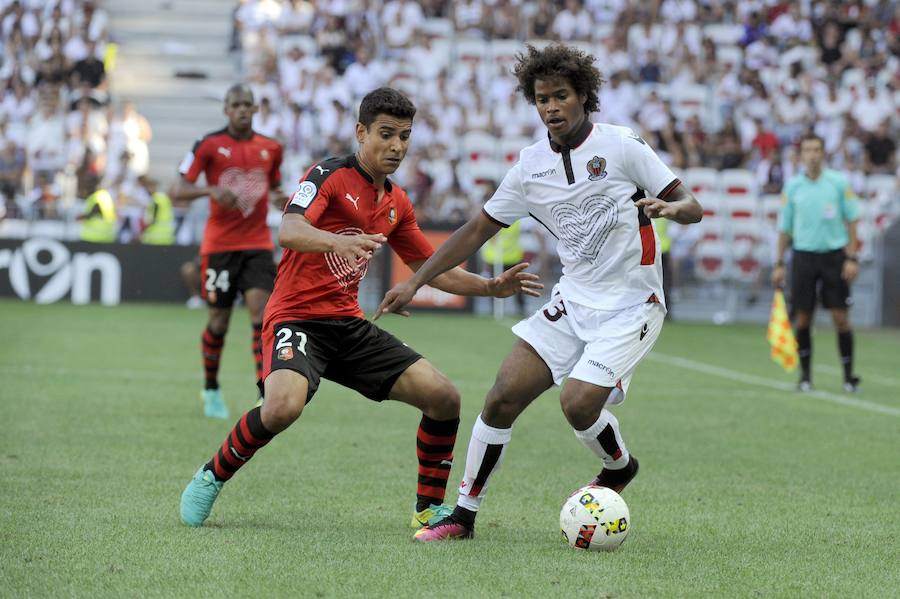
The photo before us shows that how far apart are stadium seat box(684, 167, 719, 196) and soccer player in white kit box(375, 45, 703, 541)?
18.2 m

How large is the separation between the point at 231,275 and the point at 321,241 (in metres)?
4.76

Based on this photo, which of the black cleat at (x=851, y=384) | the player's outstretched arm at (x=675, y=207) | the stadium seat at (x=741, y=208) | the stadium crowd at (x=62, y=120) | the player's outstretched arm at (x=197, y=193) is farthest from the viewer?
the stadium seat at (x=741, y=208)

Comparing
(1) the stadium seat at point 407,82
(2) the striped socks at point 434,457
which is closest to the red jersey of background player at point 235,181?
(2) the striped socks at point 434,457

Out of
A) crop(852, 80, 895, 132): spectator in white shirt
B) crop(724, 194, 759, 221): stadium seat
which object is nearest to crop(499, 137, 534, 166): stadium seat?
crop(724, 194, 759, 221): stadium seat

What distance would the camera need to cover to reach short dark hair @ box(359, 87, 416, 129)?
6195 millimetres

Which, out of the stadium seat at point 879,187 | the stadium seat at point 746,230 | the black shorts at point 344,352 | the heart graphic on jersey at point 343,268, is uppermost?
the heart graphic on jersey at point 343,268

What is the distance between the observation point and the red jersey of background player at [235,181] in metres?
10.5

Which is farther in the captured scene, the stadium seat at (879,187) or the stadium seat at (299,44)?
the stadium seat at (299,44)

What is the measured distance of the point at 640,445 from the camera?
9469 mm

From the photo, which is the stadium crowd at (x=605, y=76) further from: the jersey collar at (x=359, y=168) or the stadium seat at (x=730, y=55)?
the jersey collar at (x=359, y=168)

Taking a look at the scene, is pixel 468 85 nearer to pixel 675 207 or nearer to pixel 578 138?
pixel 578 138

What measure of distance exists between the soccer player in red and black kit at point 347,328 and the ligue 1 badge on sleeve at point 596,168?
2.10 feet

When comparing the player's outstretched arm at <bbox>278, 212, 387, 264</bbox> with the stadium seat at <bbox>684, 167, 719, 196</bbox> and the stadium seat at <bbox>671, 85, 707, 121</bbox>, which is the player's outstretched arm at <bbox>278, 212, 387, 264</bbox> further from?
the stadium seat at <bbox>671, 85, 707, 121</bbox>

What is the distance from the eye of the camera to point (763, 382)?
46.5 ft
